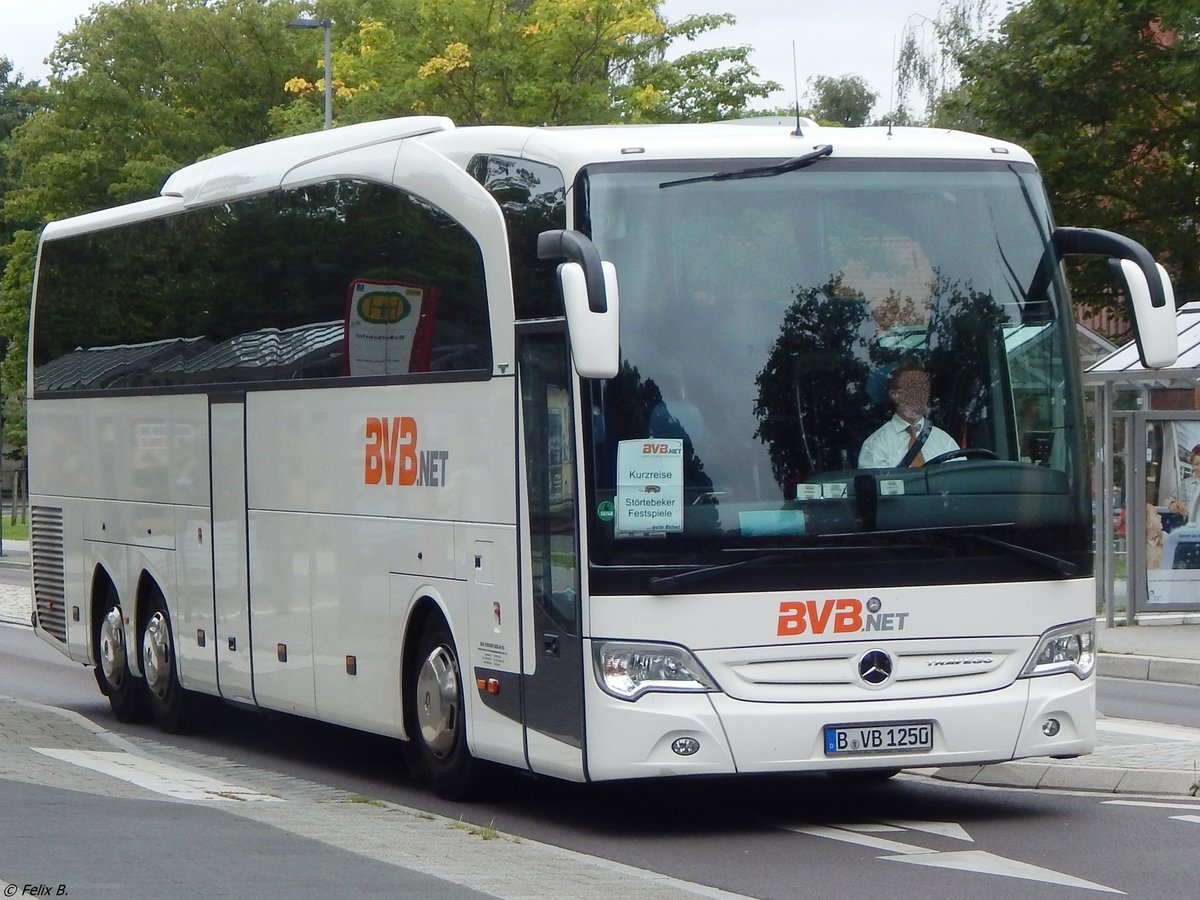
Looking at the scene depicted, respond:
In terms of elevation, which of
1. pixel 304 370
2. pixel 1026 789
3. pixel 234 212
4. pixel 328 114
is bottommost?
pixel 1026 789

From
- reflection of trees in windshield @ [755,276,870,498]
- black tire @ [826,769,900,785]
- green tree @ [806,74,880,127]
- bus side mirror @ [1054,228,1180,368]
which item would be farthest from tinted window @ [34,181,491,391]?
green tree @ [806,74,880,127]

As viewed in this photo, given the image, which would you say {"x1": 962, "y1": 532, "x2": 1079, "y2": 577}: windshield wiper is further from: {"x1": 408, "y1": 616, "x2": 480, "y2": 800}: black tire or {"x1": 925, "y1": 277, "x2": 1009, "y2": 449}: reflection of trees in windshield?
{"x1": 408, "y1": 616, "x2": 480, "y2": 800}: black tire

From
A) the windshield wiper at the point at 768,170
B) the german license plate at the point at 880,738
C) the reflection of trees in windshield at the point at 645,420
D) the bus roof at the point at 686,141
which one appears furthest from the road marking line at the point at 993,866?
the bus roof at the point at 686,141

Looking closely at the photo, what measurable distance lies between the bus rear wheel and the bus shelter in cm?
989

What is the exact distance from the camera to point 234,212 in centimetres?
1377

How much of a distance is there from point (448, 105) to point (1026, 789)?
93.9ft

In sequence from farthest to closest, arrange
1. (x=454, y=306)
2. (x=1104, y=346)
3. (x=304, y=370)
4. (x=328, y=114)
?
(x=328, y=114), (x=1104, y=346), (x=304, y=370), (x=454, y=306)

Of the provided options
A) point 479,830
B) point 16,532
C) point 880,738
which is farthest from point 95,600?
point 16,532

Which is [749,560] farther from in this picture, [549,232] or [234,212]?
[234,212]

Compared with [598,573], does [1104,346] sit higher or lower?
higher

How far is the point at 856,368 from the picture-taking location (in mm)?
9531

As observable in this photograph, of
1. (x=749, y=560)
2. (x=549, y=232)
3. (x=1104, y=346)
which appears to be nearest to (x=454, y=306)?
(x=549, y=232)

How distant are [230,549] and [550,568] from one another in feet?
15.0

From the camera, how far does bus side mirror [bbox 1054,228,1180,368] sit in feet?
31.4
